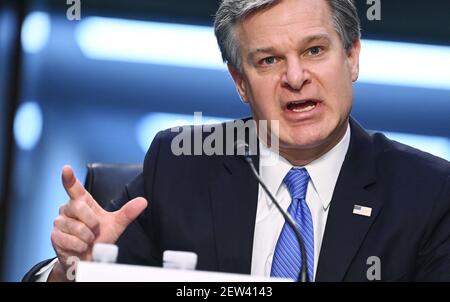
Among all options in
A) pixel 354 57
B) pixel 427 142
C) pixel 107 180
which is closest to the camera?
pixel 354 57

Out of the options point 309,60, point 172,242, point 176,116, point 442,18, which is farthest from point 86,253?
point 442,18

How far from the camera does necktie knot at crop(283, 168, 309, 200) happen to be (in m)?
2.01

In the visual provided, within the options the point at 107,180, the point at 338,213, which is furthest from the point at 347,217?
the point at 107,180

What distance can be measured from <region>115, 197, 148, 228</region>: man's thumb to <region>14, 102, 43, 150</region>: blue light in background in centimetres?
197

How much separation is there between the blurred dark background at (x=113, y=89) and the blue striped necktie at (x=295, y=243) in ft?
5.32

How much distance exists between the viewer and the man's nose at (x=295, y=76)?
1.97m

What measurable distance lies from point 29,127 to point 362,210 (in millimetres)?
2161

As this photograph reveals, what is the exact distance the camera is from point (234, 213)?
202 cm

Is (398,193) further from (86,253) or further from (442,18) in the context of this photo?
(442,18)

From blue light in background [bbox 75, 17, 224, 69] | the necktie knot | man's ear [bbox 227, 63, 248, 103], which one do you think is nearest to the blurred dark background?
blue light in background [bbox 75, 17, 224, 69]

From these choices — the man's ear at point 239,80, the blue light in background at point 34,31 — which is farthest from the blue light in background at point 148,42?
the man's ear at point 239,80

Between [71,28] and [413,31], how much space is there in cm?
165

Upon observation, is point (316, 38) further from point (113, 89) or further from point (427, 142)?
point (113, 89)

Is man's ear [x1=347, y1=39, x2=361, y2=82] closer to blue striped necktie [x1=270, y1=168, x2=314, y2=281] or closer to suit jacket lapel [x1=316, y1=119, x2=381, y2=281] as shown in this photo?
suit jacket lapel [x1=316, y1=119, x2=381, y2=281]
